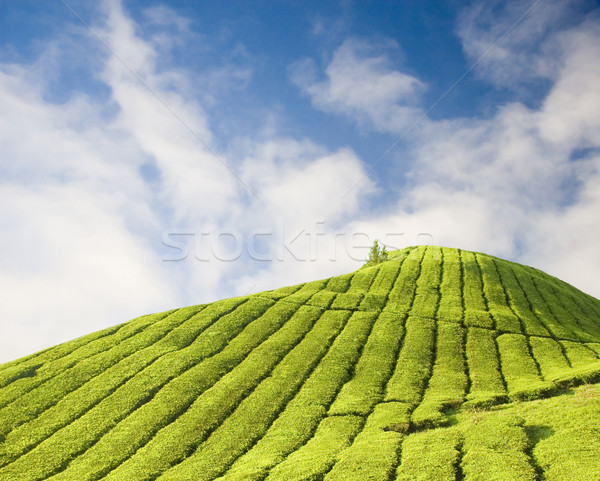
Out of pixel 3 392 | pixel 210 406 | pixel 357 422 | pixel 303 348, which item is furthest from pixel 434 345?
pixel 3 392

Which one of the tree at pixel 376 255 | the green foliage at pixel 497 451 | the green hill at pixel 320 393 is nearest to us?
the green foliage at pixel 497 451

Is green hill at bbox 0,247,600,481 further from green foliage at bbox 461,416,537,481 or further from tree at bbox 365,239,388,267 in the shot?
tree at bbox 365,239,388,267

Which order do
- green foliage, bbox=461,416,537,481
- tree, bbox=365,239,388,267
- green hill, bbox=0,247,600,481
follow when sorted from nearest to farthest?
1. green foliage, bbox=461,416,537,481
2. green hill, bbox=0,247,600,481
3. tree, bbox=365,239,388,267

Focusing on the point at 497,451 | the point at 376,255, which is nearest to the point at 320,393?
the point at 497,451

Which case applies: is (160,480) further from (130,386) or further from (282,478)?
(130,386)

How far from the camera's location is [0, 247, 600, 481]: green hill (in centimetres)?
2356

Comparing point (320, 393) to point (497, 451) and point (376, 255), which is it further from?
point (376, 255)

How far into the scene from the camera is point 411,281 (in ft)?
209

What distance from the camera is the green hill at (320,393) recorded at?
928 inches

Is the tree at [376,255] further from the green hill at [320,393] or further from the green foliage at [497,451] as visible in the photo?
the green foliage at [497,451]

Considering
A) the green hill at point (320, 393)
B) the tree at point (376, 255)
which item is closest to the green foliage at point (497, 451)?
the green hill at point (320, 393)

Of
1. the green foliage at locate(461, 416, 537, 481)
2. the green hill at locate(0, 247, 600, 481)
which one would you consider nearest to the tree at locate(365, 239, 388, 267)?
the green hill at locate(0, 247, 600, 481)

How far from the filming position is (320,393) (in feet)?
115

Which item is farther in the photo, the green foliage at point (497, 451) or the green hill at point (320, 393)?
the green hill at point (320, 393)
